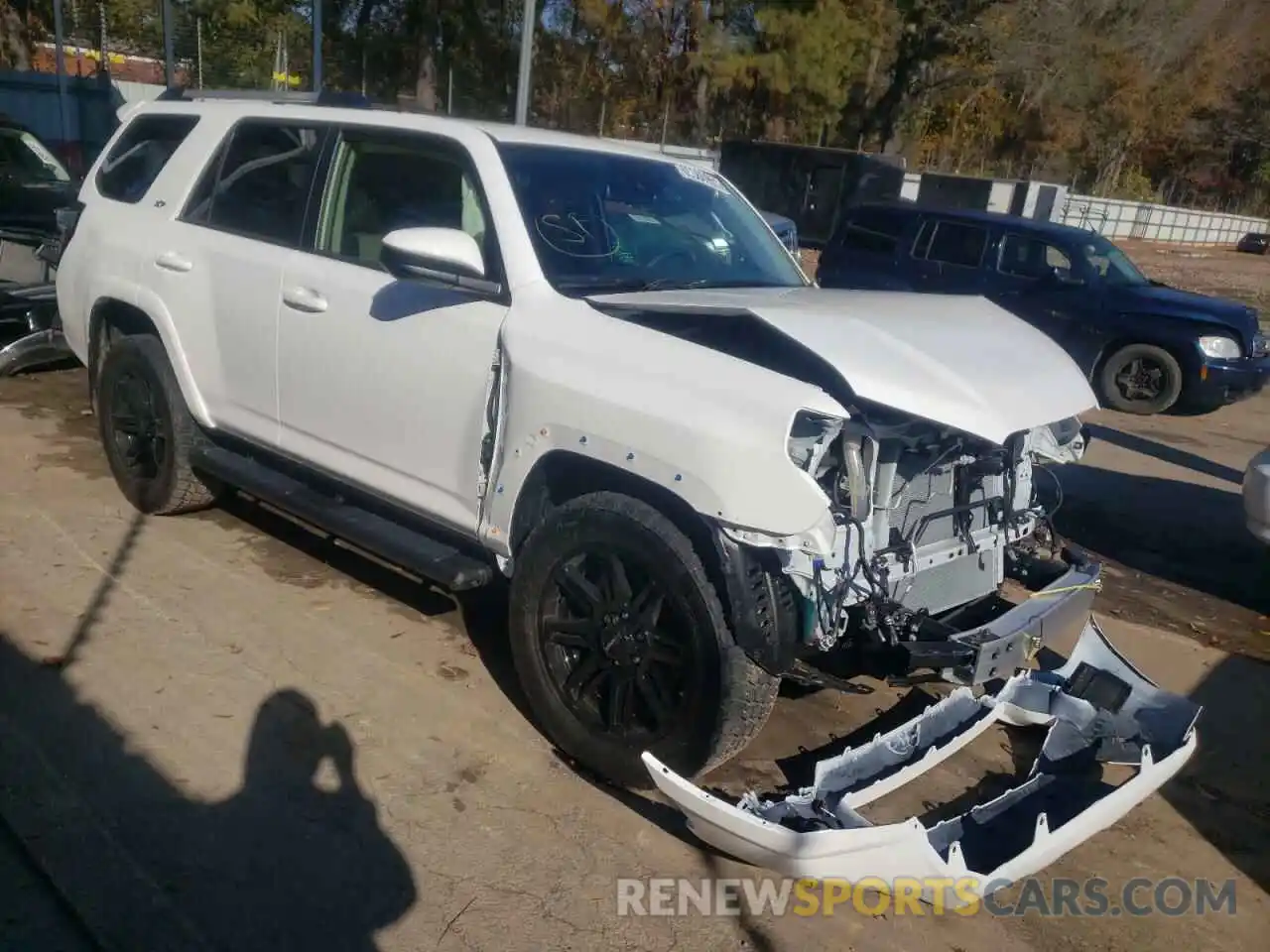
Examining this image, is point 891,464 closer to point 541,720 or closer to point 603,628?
point 603,628

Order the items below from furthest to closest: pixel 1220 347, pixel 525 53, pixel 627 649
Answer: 1. pixel 525 53
2. pixel 1220 347
3. pixel 627 649

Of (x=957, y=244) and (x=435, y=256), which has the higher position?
(x=435, y=256)

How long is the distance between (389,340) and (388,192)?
28.5 inches

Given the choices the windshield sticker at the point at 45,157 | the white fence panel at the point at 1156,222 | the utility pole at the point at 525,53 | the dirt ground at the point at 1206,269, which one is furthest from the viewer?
the white fence panel at the point at 1156,222

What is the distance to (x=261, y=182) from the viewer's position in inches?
191

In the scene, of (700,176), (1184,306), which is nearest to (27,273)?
(700,176)

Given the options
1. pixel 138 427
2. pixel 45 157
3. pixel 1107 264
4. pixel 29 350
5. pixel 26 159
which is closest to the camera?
pixel 138 427

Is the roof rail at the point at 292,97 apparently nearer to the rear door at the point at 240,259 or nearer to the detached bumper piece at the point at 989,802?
the rear door at the point at 240,259

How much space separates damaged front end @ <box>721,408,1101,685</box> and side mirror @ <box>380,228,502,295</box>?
4.03 feet

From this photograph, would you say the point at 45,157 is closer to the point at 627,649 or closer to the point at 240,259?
the point at 240,259

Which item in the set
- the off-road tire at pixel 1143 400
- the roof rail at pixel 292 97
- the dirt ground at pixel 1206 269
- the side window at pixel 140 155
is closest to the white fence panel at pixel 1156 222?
the dirt ground at pixel 1206 269

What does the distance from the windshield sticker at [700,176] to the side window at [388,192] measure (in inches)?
41.9

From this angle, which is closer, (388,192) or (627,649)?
(627,649)

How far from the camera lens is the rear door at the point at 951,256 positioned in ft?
40.3
